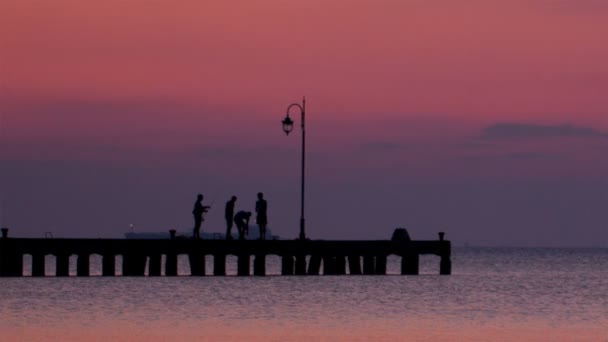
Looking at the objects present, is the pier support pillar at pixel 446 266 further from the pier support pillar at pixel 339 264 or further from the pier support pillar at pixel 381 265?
the pier support pillar at pixel 339 264

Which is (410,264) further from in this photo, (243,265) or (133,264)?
(133,264)

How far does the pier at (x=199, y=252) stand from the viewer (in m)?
54.6

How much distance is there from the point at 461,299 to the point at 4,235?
609 inches

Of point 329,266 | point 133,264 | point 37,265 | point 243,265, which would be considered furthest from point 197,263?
point 37,265

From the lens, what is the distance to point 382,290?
51938 mm

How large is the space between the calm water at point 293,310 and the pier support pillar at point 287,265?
47 centimetres

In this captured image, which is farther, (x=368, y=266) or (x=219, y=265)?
(x=368, y=266)

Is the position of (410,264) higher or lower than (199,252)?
lower

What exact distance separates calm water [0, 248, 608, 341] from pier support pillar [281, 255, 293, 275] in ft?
1.54

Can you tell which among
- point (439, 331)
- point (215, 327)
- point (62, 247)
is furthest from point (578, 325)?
point (62, 247)

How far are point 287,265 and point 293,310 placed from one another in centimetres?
1713

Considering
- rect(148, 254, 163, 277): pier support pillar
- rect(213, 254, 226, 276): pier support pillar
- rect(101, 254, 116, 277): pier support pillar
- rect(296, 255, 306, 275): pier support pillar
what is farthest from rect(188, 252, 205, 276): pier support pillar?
rect(296, 255, 306, 275): pier support pillar

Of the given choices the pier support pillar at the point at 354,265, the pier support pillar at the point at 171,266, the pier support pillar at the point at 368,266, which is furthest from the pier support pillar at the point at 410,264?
the pier support pillar at the point at 171,266

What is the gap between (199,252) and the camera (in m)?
57.0
